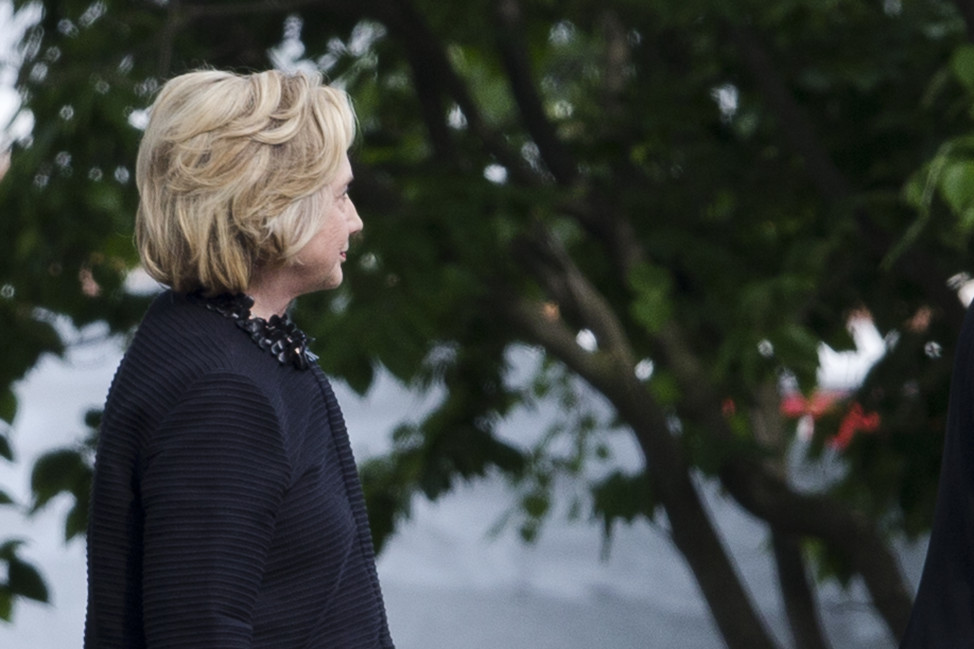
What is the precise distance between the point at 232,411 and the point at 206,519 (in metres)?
0.10

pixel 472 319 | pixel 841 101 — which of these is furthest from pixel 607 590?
pixel 841 101

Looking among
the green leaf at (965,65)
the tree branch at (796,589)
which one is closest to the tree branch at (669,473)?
the tree branch at (796,589)

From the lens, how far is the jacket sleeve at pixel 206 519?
4.41 ft

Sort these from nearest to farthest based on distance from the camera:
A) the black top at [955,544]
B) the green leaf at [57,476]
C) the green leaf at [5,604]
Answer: the black top at [955,544], the green leaf at [5,604], the green leaf at [57,476]

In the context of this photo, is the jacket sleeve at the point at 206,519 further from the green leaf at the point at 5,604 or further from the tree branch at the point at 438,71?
the tree branch at the point at 438,71

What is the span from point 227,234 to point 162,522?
11.4 inches

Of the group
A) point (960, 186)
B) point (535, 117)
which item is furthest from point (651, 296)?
point (960, 186)

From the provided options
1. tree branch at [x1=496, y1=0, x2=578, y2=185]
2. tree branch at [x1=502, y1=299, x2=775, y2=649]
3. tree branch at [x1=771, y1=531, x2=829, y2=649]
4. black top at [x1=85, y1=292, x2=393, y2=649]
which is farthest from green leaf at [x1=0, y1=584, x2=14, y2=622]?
tree branch at [x1=771, y1=531, x2=829, y2=649]

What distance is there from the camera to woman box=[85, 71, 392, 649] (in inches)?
53.3

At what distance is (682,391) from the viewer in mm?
3682

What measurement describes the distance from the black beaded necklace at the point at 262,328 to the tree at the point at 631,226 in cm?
129

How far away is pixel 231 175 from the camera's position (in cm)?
144

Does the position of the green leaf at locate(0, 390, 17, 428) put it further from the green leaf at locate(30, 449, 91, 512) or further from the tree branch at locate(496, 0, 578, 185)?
the tree branch at locate(496, 0, 578, 185)

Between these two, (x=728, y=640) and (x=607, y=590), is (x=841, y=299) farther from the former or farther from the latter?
(x=607, y=590)
